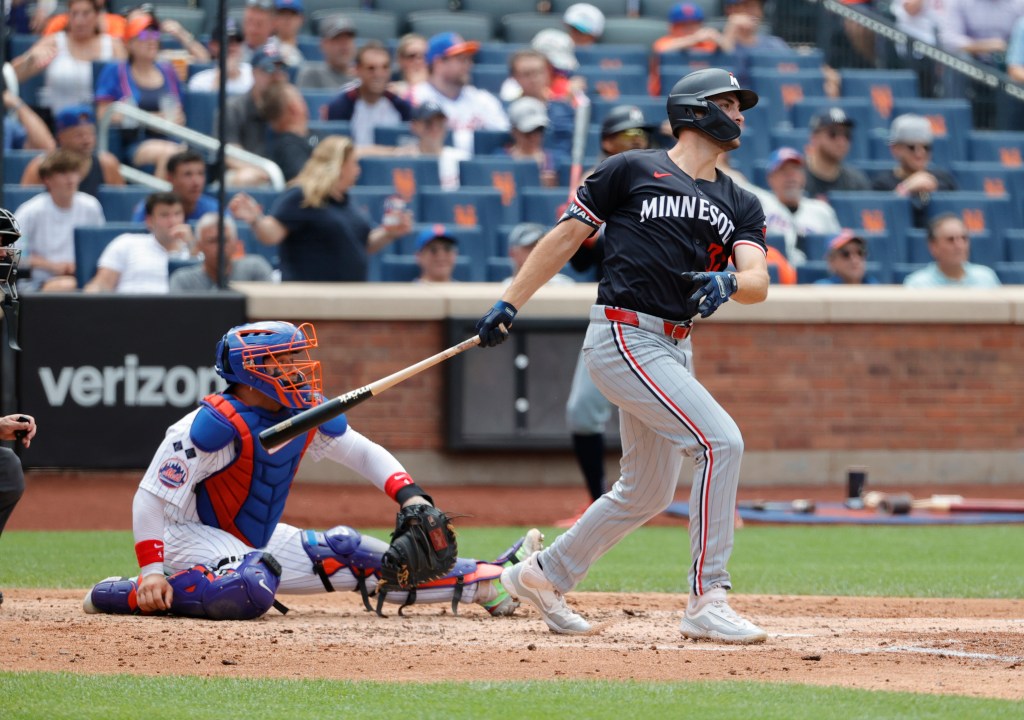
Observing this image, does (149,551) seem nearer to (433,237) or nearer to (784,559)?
(784,559)

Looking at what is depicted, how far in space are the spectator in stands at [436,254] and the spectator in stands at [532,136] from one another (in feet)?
5.55

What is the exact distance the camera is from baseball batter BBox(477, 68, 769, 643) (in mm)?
5262

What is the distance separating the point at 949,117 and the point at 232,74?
21.5ft

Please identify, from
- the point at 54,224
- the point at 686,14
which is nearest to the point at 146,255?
the point at 54,224

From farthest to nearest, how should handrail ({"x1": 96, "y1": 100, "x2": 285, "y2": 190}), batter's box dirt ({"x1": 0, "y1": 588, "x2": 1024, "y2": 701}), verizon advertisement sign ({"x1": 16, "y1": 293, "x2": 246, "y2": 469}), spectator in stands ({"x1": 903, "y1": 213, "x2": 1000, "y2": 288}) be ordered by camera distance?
1. spectator in stands ({"x1": 903, "y1": 213, "x2": 1000, "y2": 288})
2. handrail ({"x1": 96, "y1": 100, "x2": 285, "y2": 190})
3. verizon advertisement sign ({"x1": 16, "y1": 293, "x2": 246, "y2": 469})
4. batter's box dirt ({"x1": 0, "y1": 588, "x2": 1024, "y2": 701})

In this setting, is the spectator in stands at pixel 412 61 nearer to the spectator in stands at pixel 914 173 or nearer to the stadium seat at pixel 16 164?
the stadium seat at pixel 16 164

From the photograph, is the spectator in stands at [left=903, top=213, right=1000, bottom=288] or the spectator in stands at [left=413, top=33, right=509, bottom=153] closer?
the spectator in stands at [left=903, top=213, right=1000, bottom=288]

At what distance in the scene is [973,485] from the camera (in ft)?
36.8

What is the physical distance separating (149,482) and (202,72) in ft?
21.8

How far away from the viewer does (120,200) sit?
10.9m

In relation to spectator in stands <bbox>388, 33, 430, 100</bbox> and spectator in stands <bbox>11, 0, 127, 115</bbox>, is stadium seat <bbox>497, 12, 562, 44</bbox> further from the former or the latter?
spectator in stands <bbox>11, 0, 127, 115</bbox>

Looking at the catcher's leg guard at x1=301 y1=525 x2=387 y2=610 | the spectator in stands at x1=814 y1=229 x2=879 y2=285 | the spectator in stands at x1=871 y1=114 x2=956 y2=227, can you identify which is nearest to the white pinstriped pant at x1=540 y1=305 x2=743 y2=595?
the catcher's leg guard at x1=301 y1=525 x2=387 y2=610

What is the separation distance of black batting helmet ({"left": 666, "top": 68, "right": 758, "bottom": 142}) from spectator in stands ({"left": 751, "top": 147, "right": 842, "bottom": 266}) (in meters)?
6.30

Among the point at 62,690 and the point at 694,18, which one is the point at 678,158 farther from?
the point at 694,18
